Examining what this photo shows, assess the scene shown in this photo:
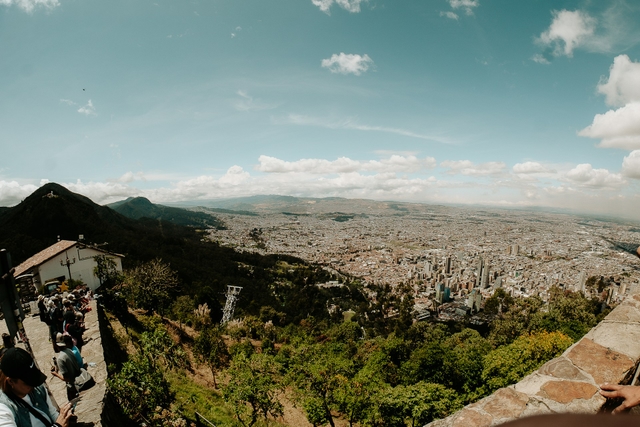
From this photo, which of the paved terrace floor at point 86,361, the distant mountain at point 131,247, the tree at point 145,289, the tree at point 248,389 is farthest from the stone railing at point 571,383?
the distant mountain at point 131,247

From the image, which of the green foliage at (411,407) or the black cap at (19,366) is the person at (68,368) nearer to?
the black cap at (19,366)

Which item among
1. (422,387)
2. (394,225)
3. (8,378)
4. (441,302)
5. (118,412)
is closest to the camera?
(8,378)

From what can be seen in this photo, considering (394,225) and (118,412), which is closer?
(118,412)

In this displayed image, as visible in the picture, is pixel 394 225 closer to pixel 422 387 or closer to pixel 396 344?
pixel 396 344

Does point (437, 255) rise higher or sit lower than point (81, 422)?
lower

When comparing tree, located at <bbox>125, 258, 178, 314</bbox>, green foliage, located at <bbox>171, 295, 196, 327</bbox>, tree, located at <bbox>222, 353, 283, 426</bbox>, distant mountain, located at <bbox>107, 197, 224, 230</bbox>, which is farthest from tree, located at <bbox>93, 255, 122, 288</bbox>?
distant mountain, located at <bbox>107, 197, 224, 230</bbox>

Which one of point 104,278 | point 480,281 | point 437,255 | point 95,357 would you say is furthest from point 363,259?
point 95,357

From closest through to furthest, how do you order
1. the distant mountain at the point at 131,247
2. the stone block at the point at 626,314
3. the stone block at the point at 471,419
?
1. the stone block at the point at 471,419
2. the stone block at the point at 626,314
3. the distant mountain at the point at 131,247
